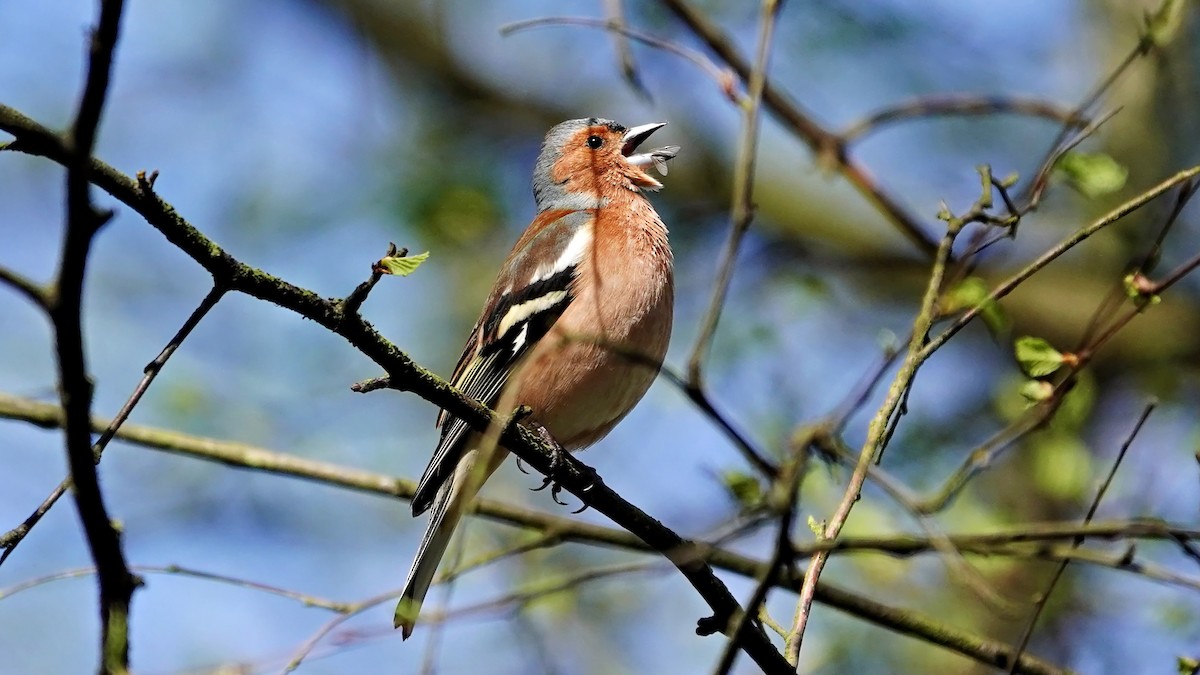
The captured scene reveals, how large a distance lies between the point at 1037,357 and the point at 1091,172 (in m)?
0.91

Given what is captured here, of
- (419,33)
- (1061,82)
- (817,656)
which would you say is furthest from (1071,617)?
(419,33)

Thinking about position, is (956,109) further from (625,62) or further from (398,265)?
(398,265)

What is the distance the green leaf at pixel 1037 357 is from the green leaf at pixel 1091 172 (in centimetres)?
81

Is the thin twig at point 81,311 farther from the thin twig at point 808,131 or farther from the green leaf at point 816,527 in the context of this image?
the thin twig at point 808,131

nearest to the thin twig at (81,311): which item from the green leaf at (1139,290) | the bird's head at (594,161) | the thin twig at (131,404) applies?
the thin twig at (131,404)

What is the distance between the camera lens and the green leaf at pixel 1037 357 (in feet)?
A: 13.2

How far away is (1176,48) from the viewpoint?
1127 cm

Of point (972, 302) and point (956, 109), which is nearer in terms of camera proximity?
point (972, 302)

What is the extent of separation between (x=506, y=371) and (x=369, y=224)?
18.5 ft

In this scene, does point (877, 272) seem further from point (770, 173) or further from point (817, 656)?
point (817, 656)

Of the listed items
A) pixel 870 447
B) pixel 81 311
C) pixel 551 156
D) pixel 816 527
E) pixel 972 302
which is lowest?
pixel 81 311

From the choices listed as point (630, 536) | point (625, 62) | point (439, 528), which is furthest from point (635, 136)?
point (439, 528)

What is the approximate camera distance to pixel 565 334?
5.12m

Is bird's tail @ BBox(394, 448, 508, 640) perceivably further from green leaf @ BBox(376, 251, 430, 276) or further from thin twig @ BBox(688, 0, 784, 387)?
green leaf @ BBox(376, 251, 430, 276)
